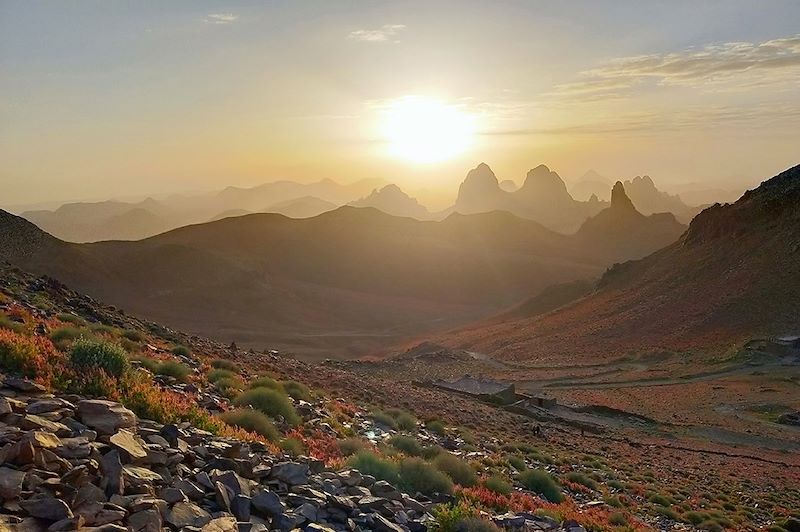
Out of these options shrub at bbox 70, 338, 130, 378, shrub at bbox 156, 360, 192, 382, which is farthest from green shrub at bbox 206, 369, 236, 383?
shrub at bbox 70, 338, 130, 378

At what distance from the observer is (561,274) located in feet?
446

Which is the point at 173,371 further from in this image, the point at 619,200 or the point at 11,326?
the point at 619,200

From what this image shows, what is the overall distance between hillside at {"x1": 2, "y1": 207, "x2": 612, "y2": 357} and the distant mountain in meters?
14.1

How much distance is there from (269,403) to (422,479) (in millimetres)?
5363

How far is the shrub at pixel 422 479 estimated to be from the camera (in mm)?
10323

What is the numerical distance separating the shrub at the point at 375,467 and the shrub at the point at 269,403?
3.89 meters

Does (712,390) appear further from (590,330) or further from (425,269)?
(425,269)

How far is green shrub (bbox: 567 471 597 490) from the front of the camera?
1783cm

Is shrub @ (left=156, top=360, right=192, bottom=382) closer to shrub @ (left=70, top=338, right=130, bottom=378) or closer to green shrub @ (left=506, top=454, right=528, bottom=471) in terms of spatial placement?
shrub @ (left=70, top=338, right=130, bottom=378)

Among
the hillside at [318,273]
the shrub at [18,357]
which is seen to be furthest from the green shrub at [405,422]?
the hillside at [318,273]

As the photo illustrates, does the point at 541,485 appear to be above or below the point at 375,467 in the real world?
below

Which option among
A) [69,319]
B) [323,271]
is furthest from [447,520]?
[323,271]

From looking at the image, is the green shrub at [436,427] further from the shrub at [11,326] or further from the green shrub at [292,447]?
the shrub at [11,326]

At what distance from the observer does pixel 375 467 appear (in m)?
10.5
